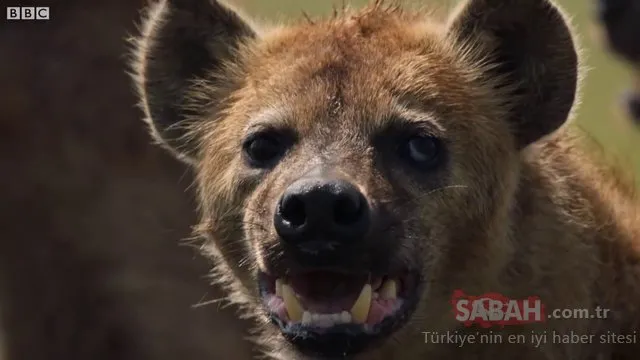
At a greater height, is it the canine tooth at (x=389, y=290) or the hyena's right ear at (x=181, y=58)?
the hyena's right ear at (x=181, y=58)

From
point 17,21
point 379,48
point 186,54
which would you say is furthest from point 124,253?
point 379,48

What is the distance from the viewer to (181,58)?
313 cm

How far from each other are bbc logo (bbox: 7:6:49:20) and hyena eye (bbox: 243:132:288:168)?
181 cm

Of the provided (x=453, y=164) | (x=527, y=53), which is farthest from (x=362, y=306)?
(x=527, y=53)

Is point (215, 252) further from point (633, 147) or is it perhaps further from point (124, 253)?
point (124, 253)

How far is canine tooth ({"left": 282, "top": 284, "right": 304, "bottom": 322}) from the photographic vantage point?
8.41 ft

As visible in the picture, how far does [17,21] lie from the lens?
4406 millimetres

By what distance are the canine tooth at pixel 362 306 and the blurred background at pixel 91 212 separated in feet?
6.43

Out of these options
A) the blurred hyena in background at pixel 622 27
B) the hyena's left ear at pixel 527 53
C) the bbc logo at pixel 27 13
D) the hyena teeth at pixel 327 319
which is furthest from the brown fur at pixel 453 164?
the bbc logo at pixel 27 13

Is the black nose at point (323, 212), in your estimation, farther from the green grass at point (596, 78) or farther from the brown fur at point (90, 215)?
the brown fur at point (90, 215)

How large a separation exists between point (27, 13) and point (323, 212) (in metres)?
2.31

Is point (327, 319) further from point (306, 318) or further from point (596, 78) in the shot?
point (596, 78)

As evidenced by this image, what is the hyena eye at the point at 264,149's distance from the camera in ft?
8.87

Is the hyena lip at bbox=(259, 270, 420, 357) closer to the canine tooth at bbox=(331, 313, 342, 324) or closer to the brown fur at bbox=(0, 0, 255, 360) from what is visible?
the canine tooth at bbox=(331, 313, 342, 324)
